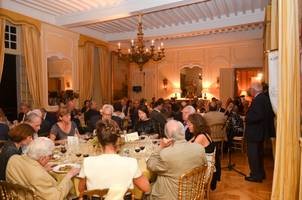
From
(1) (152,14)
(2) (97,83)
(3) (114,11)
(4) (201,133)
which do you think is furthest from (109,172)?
(2) (97,83)

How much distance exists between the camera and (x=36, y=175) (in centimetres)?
215

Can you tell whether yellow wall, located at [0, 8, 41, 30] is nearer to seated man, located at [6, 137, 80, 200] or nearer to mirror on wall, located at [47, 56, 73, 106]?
mirror on wall, located at [47, 56, 73, 106]

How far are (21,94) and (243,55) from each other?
796 centimetres

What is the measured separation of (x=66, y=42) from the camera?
26.9 ft

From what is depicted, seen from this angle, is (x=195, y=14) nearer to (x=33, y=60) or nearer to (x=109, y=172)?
(x=33, y=60)

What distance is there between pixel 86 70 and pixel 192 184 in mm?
7258

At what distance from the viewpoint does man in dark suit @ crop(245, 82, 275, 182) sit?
457cm

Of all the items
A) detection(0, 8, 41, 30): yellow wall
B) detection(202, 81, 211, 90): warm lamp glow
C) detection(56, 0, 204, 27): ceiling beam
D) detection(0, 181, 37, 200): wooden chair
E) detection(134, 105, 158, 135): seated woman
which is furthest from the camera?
detection(202, 81, 211, 90): warm lamp glow

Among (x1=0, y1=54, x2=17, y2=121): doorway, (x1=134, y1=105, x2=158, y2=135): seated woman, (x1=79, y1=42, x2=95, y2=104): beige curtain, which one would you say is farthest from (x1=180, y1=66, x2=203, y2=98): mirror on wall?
(x1=0, y1=54, x2=17, y2=121): doorway

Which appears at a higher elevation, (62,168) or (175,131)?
(175,131)

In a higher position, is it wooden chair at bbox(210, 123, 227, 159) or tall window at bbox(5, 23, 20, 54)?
tall window at bbox(5, 23, 20, 54)

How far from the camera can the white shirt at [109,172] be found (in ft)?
6.73

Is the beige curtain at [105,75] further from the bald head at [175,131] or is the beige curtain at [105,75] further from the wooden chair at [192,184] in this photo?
the wooden chair at [192,184]

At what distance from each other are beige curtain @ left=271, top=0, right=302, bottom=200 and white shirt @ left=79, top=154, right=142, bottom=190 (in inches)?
57.1
